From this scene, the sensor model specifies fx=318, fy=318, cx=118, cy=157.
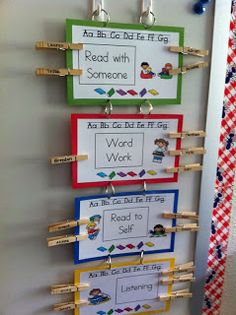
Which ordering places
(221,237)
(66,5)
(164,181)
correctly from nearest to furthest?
(66,5) → (164,181) → (221,237)

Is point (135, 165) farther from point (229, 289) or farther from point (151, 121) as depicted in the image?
point (229, 289)

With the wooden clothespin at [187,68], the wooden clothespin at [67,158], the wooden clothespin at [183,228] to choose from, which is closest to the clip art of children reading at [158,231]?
the wooden clothespin at [183,228]

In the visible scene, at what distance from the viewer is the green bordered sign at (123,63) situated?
0.60m

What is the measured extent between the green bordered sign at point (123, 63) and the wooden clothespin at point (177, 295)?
466 millimetres

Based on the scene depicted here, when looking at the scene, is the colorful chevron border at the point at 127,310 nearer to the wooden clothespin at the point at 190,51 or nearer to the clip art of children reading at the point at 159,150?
the clip art of children reading at the point at 159,150

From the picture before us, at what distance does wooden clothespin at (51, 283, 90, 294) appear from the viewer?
27.1 inches

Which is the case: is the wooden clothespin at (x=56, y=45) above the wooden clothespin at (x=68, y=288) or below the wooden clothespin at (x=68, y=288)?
above

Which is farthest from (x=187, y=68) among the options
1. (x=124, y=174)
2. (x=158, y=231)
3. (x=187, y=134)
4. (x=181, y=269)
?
(x=181, y=269)

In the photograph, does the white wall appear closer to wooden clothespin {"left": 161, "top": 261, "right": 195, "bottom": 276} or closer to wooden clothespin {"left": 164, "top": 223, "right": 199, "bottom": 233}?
wooden clothespin {"left": 164, "top": 223, "right": 199, "bottom": 233}

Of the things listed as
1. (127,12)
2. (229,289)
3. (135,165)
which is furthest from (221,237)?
(127,12)

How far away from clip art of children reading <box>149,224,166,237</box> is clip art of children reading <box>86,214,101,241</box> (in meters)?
0.13

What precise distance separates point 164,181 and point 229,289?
0.39 m

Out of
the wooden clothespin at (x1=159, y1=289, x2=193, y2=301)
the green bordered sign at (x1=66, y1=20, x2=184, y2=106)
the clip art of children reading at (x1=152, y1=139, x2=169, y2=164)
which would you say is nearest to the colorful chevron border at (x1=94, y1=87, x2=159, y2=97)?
the green bordered sign at (x1=66, y1=20, x2=184, y2=106)

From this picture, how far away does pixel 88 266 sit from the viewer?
713mm
